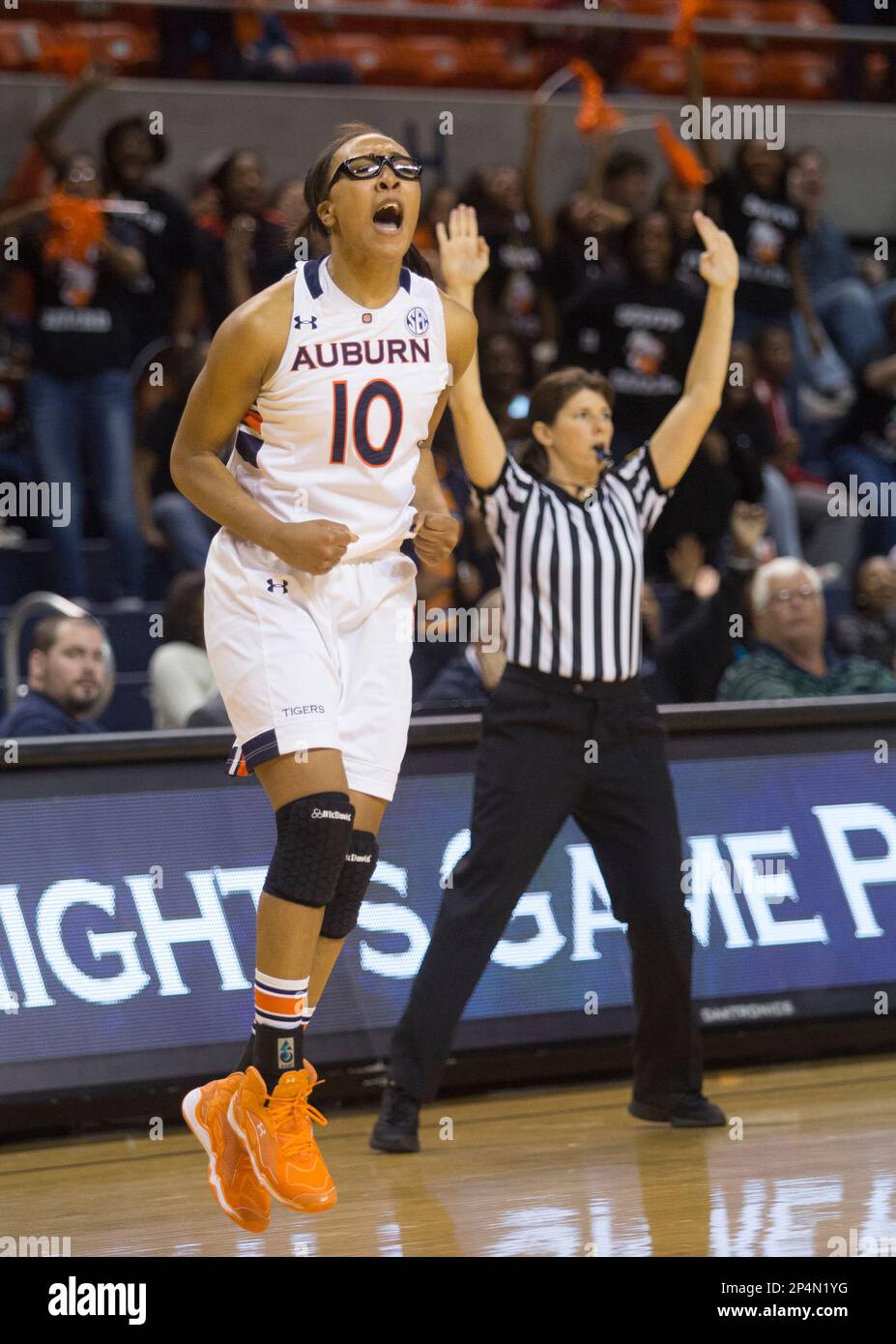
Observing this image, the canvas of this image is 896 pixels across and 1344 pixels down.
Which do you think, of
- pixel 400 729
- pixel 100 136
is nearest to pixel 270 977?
pixel 400 729

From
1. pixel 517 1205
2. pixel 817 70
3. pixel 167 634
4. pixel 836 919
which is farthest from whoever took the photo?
pixel 817 70

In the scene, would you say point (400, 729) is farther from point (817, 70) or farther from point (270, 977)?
point (817, 70)

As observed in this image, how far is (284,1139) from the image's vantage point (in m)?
4.04

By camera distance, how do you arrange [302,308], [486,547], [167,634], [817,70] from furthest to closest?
1. [817,70]
2. [486,547]
3. [167,634]
4. [302,308]

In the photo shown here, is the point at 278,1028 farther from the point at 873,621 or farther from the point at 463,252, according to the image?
the point at 873,621

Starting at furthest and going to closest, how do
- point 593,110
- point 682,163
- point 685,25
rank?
point 685,25
point 682,163
point 593,110

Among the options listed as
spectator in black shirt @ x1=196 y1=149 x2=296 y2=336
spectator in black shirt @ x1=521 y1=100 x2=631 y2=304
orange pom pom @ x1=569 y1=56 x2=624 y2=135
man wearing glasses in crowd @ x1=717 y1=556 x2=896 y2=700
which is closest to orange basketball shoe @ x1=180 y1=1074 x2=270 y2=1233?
man wearing glasses in crowd @ x1=717 y1=556 x2=896 y2=700

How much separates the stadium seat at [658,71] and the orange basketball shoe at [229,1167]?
1039cm

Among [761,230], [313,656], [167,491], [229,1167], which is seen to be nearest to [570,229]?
[761,230]

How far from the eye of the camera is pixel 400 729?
4.34m

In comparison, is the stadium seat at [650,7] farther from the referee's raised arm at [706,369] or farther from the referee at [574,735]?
the referee at [574,735]

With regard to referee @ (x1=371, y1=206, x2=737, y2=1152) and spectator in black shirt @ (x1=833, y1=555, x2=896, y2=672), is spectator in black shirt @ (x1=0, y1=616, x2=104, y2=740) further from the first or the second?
spectator in black shirt @ (x1=833, y1=555, x2=896, y2=672)

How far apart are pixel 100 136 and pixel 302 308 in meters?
7.53

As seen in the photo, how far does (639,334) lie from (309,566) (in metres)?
6.50
